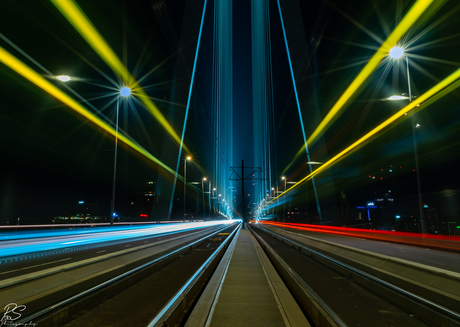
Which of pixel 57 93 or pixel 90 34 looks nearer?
pixel 90 34

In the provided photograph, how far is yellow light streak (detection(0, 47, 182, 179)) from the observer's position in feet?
43.2

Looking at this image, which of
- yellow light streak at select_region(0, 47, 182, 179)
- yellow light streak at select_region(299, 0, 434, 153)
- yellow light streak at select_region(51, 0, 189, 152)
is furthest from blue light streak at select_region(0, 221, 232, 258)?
yellow light streak at select_region(299, 0, 434, 153)

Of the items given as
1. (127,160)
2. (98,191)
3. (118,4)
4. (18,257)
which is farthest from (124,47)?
(98,191)

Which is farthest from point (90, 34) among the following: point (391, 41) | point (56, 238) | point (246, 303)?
point (391, 41)

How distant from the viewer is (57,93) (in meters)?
19.9

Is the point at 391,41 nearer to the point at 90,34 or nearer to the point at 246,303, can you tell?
the point at 246,303

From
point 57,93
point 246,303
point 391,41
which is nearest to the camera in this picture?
point 246,303

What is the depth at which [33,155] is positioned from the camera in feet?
108

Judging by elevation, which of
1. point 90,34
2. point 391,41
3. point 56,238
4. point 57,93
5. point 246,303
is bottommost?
point 246,303

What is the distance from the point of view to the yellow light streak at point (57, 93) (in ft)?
43.2

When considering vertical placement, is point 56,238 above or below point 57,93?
below

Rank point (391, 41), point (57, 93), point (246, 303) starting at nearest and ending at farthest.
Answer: point (246, 303) < point (391, 41) < point (57, 93)

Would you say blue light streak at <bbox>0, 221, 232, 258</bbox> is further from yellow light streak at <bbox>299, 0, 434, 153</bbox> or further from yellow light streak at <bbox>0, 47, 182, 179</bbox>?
yellow light streak at <bbox>299, 0, 434, 153</bbox>

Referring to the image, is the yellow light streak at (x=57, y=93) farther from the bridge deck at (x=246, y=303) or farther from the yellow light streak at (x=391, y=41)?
the yellow light streak at (x=391, y=41)
